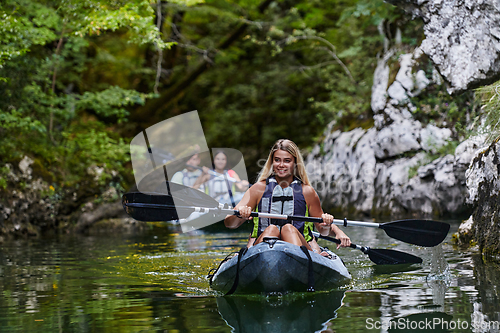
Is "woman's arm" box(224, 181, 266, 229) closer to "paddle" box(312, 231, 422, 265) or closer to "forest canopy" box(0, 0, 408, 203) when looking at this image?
"paddle" box(312, 231, 422, 265)

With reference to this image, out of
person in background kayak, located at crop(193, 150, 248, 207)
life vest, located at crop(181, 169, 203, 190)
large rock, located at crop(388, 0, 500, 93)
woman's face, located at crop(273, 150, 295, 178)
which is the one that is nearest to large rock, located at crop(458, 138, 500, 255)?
large rock, located at crop(388, 0, 500, 93)

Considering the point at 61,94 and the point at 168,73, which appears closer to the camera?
the point at 61,94

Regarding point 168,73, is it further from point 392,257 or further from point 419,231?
point 419,231

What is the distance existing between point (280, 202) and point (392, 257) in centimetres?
166

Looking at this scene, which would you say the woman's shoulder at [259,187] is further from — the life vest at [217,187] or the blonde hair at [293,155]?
the life vest at [217,187]

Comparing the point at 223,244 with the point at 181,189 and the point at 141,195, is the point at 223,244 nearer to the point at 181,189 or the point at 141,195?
the point at 181,189

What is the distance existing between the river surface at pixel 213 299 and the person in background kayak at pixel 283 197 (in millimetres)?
628

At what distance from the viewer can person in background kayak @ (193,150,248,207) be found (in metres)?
9.58

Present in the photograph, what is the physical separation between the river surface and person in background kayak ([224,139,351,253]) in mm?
628

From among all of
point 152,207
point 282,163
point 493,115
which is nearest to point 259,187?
point 282,163

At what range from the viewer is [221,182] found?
986cm

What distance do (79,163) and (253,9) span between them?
8.10 metres

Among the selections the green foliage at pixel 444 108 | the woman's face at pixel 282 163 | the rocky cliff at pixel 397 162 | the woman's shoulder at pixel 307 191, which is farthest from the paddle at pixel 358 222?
the green foliage at pixel 444 108

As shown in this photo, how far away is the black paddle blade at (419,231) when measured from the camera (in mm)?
4621
